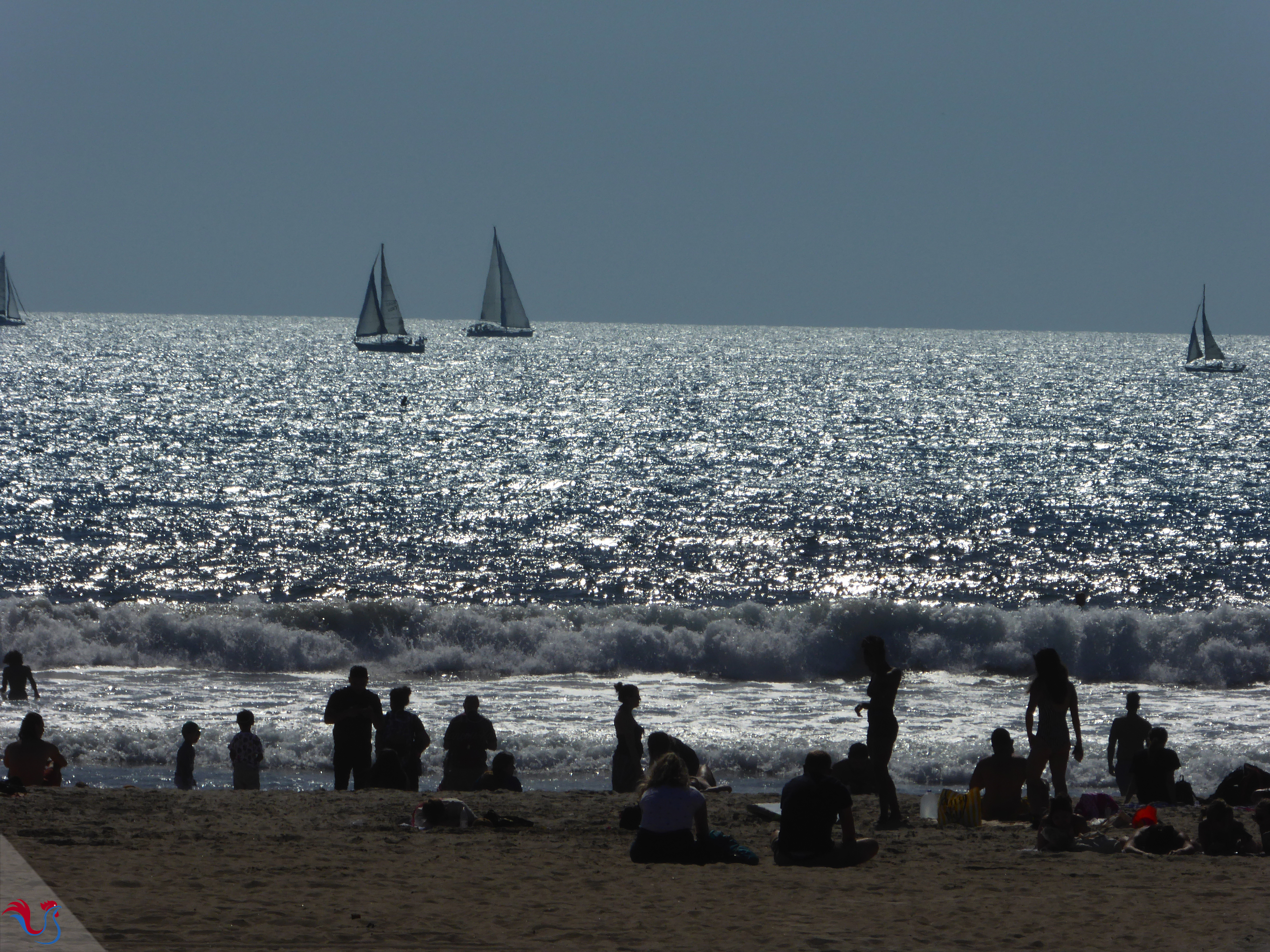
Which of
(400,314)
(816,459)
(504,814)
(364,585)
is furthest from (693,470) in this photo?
(400,314)

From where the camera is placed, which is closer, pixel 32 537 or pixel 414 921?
pixel 414 921

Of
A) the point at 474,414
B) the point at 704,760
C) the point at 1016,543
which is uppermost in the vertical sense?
the point at 474,414

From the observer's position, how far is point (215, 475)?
54.8 m

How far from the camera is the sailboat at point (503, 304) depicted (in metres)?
123

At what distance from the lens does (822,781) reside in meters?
8.61

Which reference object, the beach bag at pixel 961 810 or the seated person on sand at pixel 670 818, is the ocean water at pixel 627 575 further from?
the seated person on sand at pixel 670 818

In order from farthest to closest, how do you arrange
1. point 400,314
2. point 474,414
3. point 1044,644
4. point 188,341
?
point 188,341 → point 400,314 → point 474,414 → point 1044,644

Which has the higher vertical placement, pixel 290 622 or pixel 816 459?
pixel 816 459

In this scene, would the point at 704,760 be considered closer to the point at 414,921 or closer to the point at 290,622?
the point at 414,921

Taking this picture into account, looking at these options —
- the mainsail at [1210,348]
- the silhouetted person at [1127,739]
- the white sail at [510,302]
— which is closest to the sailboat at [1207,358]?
the mainsail at [1210,348]

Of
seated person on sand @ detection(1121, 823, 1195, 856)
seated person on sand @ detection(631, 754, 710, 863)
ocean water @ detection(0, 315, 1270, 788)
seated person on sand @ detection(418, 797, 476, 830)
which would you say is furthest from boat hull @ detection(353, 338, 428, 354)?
seated person on sand @ detection(631, 754, 710, 863)

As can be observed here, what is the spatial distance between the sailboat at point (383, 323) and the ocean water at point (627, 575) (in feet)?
78.7

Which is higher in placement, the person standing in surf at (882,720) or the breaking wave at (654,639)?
the person standing in surf at (882,720)

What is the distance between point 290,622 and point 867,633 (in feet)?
38.8
